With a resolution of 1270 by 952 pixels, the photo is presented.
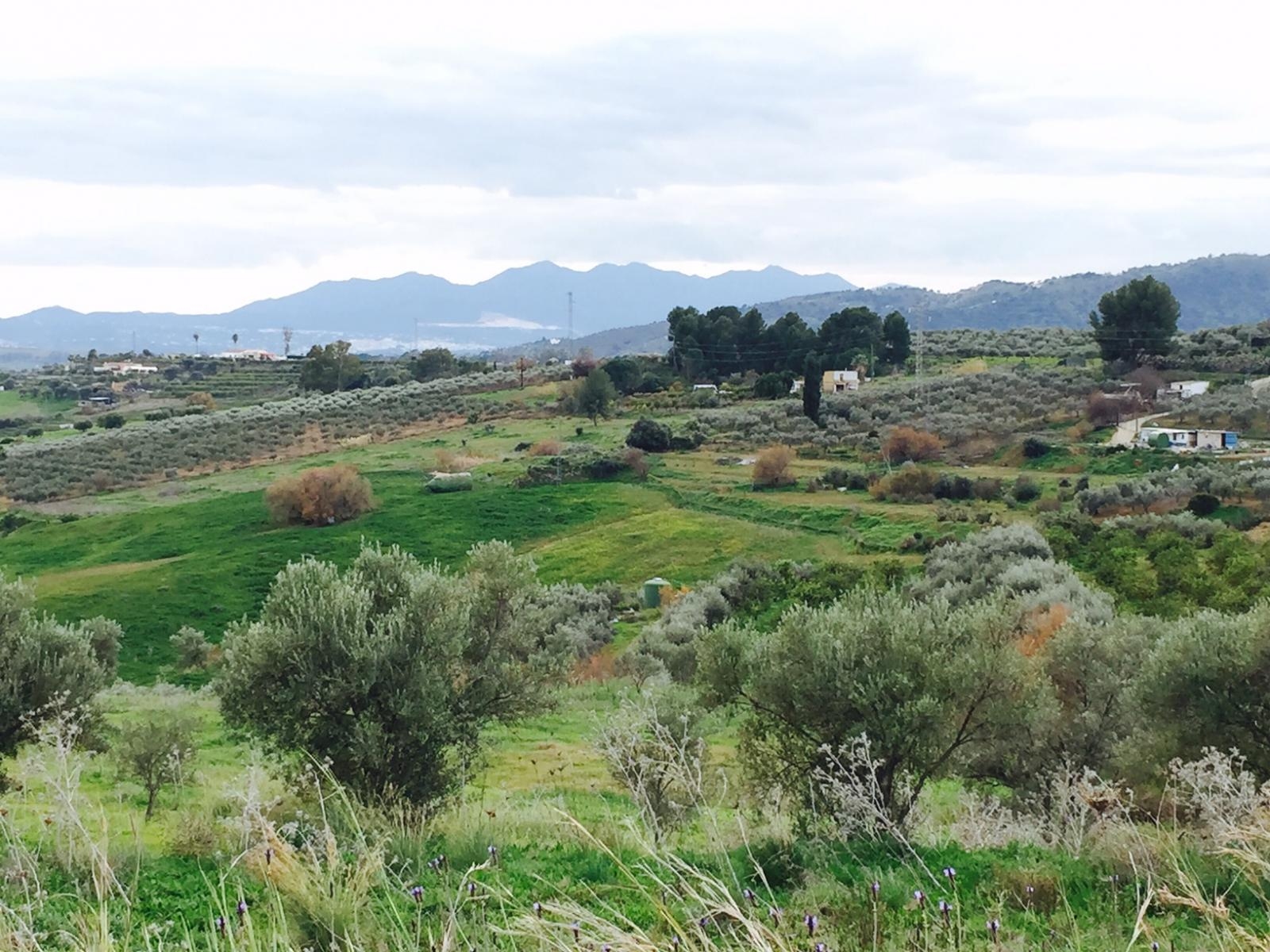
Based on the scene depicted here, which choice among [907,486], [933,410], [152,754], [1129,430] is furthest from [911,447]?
[152,754]

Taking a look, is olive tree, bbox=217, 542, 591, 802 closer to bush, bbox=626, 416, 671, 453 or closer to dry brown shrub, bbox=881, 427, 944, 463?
dry brown shrub, bbox=881, 427, 944, 463

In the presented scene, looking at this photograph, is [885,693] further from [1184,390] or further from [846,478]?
[1184,390]

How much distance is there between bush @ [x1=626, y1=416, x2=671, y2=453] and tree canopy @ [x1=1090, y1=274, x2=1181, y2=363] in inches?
1295

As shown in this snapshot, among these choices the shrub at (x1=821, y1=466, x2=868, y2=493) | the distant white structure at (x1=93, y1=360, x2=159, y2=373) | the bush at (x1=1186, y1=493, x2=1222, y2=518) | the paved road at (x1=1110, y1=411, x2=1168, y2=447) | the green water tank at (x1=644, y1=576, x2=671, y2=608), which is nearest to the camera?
the bush at (x1=1186, y1=493, x2=1222, y2=518)

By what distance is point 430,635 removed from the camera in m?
13.6

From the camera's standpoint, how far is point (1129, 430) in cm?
5884

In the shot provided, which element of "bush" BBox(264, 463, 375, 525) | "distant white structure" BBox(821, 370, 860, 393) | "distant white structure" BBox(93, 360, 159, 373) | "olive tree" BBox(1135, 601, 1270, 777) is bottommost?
"bush" BBox(264, 463, 375, 525)

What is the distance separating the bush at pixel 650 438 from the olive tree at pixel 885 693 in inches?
2039

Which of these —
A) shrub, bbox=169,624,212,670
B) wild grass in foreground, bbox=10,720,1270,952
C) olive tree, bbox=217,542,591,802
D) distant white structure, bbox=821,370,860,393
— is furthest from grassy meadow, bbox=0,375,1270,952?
distant white structure, bbox=821,370,860,393

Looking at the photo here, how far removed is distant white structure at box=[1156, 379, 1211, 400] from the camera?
65.5m

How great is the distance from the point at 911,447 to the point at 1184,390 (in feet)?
65.3

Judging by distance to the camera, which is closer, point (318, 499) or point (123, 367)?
point (318, 499)

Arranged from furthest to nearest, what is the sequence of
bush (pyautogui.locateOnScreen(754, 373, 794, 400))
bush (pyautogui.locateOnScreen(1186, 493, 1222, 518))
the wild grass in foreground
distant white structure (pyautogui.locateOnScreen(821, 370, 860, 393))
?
bush (pyautogui.locateOnScreen(754, 373, 794, 400)), distant white structure (pyautogui.locateOnScreen(821, 370, 860, 393)), bush (pyautogui.locateOnScreen(1186, 493, 1222, 518)), the wild grass in foreground

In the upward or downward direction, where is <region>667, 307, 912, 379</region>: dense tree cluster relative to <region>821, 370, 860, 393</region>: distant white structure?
upward
